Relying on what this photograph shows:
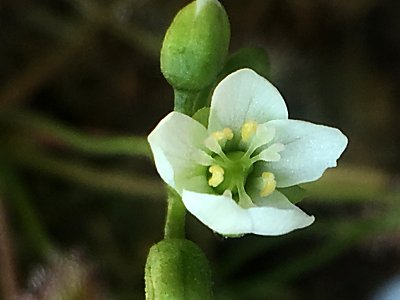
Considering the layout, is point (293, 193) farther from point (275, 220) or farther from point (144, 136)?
point (144, 136)

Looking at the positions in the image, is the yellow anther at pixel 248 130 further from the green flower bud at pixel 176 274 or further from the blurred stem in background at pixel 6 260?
the blurred stem in background at pixel 6 260

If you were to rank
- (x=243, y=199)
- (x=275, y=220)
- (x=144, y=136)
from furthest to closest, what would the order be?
(x=144, y=136)
(x=243, y=199)
(x=275, y=220)

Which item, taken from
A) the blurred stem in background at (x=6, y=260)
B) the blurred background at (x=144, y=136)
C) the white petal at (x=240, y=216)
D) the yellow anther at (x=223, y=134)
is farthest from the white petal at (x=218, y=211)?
the blurred stem in background at (x=6, y=260)

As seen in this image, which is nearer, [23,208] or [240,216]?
[240,216]

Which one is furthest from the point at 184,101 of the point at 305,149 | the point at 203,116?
the point at 305,149

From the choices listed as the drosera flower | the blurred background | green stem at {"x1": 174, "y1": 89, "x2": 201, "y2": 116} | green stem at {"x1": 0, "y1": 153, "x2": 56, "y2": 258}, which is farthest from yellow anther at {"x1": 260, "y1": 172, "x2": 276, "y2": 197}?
green stem at {"x1": 0, "y1": 153, "x2": 56, "y2": 258}
